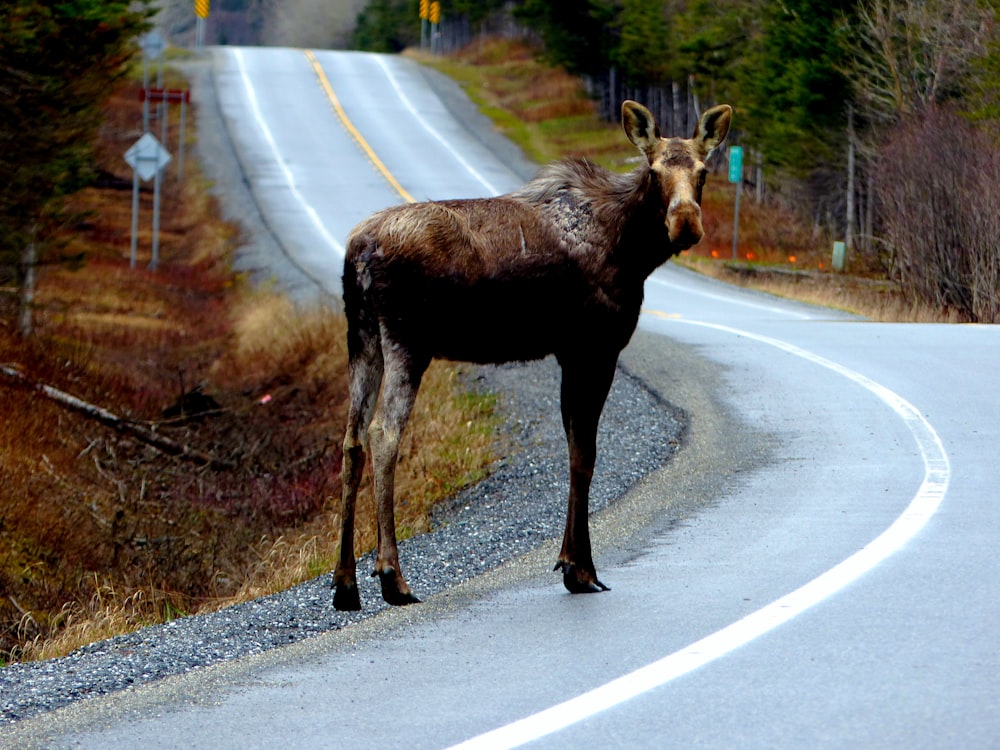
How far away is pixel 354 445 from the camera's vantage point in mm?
7414

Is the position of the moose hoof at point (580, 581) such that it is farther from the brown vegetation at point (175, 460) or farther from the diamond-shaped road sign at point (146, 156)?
the diamond-shaped road sign at point (146, 156)

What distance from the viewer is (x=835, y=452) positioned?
1096cm

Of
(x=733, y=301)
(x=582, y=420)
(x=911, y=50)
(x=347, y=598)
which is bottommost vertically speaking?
(x=733, y=301)

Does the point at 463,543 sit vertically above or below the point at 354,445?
below

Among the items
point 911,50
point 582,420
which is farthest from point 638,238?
point 911,50

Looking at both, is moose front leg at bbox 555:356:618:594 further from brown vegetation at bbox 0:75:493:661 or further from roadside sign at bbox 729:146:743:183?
roadside sign at bbox 729:146:743:183

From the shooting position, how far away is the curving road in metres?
4.98

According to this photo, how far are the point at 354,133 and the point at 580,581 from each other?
151ft

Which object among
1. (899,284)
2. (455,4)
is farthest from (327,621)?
(455,4)

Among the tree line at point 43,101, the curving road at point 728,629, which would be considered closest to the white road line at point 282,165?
Answer: the tree line at point 43,101

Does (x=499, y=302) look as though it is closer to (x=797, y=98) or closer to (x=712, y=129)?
(x=712, y=129)

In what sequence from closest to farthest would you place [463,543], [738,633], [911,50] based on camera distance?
[738,633], [463,543], [911,50]

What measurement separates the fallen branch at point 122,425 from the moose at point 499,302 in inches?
385

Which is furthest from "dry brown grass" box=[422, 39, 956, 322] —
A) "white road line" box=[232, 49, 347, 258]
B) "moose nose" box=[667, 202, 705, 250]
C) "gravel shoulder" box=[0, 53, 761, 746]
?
"moose nose" box=[667, 202, 705, 250]
